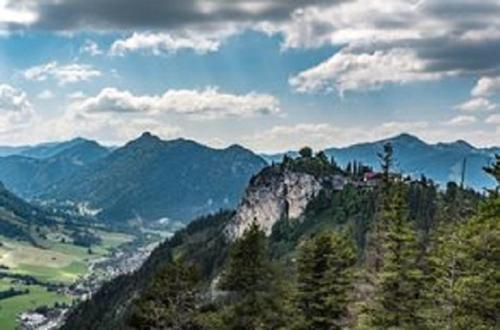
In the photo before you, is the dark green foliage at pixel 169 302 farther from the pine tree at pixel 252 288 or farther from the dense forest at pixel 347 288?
the pine tree at pixel 252 288

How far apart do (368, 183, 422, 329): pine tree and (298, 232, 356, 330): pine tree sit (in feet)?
16.2

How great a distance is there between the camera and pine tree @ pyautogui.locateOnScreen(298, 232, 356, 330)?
52125mm

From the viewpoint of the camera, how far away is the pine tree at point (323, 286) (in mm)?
52125

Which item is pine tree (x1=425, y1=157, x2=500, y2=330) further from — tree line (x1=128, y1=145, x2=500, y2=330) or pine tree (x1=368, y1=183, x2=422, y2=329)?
pine tree (x1=368, y1=183, x2=422, y2=329)

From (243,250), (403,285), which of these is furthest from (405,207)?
(243,250)

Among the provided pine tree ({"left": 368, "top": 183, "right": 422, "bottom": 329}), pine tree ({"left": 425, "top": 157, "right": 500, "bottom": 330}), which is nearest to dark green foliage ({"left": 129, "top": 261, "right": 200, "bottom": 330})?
pine tree ({"left": 368, "top": 183, "right": 422, "bottom": 329})

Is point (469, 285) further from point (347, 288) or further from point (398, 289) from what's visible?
point (347, 288)

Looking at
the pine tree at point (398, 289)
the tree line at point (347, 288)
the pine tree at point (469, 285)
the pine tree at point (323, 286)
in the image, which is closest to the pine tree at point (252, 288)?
the tree line at point (347, 288)

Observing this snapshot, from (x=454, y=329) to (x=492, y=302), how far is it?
9.24 feet

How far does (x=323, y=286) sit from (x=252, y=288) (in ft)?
18.8

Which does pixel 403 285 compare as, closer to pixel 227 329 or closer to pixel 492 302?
pixel 492 302

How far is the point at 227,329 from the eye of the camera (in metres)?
54.3

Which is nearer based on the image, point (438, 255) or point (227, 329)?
point (438, 255)

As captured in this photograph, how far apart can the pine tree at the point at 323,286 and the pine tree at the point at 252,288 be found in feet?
7.55
